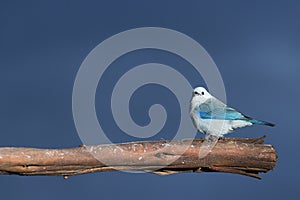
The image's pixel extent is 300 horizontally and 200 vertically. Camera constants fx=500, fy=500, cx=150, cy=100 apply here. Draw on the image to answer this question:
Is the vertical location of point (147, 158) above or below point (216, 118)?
below

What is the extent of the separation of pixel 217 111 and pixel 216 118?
5 centimetres

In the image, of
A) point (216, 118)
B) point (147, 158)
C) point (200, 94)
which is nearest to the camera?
point (147, 158)

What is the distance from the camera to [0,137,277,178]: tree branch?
191cm

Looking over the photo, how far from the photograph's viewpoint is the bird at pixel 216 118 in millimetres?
2484

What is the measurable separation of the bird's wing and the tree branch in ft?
1.27

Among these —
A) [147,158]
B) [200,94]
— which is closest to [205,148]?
[147,158]

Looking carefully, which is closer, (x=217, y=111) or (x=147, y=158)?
(x=147, y=158)

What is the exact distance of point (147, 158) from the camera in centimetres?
198

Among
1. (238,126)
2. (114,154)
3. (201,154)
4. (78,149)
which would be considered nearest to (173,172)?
(201,154)

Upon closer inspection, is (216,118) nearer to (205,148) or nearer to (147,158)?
(205,148)

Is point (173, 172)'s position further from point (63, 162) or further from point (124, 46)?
point (124, 46)

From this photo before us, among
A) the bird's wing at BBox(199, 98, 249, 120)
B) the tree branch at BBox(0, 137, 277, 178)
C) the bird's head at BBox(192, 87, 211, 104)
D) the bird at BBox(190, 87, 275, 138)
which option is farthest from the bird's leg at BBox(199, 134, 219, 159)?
the bird's head at BBox(192, 87, 211, 104)

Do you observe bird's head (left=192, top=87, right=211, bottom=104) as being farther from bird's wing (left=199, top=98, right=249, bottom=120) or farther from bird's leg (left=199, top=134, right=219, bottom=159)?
bird's leg (left=199, top=134, right=219, bottom=159)

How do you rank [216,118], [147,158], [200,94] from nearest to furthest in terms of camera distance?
1. [147,158]
2. [216,118]
3. [200,94]
